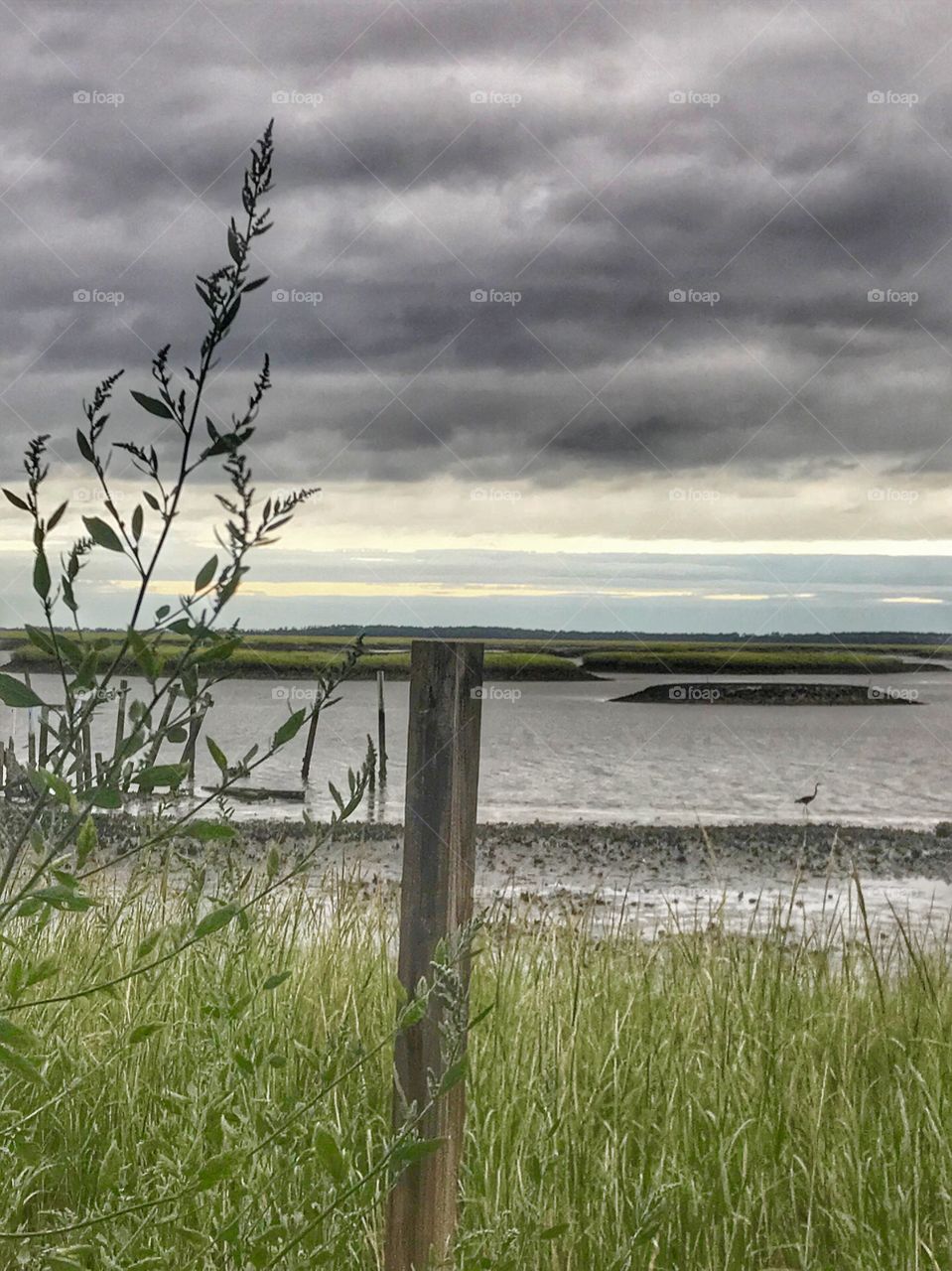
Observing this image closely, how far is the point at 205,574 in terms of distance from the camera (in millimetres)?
1335

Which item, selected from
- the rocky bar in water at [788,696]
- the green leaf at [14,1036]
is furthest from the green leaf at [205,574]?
the rocky bar in water at [788,696]

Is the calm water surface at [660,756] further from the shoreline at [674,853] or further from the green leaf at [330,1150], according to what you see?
the green leaf at [330,1150]

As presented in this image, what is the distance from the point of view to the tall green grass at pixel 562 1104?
242 cm

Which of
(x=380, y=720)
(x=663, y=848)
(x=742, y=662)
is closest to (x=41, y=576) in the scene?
(x=663, y=848)

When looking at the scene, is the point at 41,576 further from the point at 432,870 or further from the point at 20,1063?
the point at 432,870

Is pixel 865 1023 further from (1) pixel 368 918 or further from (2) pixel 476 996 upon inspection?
(1) pixel 368 918

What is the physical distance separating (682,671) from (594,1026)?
4969 centimetres

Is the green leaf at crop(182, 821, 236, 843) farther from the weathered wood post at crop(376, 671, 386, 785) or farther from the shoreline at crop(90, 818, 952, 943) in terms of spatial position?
the shoreline at crop(90, 818, 952, 943)

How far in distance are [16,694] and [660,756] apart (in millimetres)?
33186

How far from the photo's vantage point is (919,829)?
2105 centimetres

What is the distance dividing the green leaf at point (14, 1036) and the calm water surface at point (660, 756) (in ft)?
11.5

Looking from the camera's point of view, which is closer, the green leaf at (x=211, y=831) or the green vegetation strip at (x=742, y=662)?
the green leaf at (x=211, y=831)

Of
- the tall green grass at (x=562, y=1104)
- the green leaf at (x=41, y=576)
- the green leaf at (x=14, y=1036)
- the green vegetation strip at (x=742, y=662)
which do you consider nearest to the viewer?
the green leaf at (x=14, y=1036)

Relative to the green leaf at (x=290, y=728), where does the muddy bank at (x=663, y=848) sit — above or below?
below
